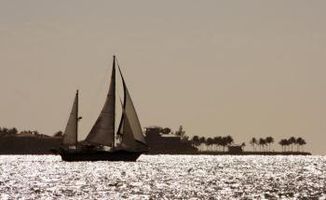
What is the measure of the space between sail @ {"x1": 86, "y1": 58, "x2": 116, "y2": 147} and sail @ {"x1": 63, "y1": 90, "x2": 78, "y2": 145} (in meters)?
9.11

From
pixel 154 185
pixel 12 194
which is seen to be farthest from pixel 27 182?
pixel 12 194

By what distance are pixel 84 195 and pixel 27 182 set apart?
26.7 meters

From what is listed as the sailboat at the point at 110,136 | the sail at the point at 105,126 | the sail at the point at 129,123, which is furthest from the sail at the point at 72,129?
the sail at the point at 129,123

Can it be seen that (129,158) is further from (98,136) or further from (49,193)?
(49,193)

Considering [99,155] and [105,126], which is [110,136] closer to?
[105,126]

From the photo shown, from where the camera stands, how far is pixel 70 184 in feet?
329

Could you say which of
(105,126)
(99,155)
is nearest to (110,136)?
(105,126)

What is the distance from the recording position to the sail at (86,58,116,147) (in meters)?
138

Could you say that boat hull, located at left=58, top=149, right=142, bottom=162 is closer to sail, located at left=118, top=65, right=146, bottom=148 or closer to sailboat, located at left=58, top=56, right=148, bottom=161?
sailboat, located at left=58, top=56, right=148, bottom=161

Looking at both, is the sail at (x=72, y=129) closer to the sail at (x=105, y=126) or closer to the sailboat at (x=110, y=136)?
the sailboat at (x=110, y=136)

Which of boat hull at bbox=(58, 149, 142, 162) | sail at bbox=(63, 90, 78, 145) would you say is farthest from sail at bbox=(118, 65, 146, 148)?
sail at bbox=(63, 90, 78, 145)

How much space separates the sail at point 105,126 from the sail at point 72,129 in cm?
911

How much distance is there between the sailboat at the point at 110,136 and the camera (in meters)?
134

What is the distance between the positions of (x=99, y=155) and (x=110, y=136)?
30.4ft
